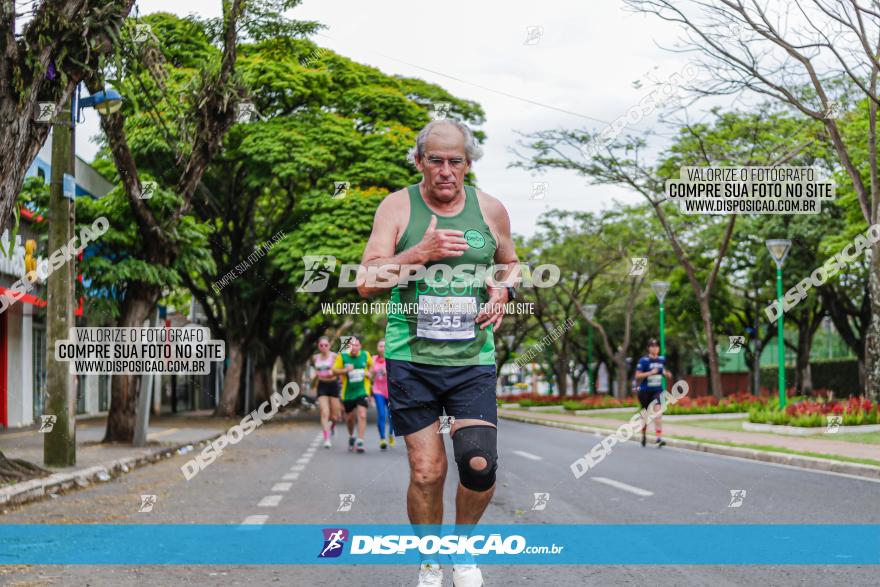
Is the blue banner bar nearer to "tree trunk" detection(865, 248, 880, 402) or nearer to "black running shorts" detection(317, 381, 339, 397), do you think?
"black running shorts" detection(317, 381, 339, 397)

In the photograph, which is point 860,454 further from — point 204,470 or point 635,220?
point 635,220

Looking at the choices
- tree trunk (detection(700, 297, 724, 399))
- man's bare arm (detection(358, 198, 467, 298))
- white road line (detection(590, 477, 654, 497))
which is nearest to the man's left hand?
man's bare arm (detection(358, 198, 467, 298))

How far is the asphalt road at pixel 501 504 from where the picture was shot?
18.4 ft

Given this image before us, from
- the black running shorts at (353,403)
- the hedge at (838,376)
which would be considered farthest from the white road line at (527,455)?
the hedge at (838,376)

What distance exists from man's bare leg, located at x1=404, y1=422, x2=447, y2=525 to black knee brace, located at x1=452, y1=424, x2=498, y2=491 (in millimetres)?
86

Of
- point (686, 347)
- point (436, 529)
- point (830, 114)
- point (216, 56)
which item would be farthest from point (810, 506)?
point (686, 347)

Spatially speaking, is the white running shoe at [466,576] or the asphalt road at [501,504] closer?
the white running shoe at [466,576]

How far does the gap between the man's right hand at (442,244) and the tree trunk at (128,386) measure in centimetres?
1359

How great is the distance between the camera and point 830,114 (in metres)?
19.6

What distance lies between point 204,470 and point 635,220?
29756 mm

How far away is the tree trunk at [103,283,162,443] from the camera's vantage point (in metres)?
17.0

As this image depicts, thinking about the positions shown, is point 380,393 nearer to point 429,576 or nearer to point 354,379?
point 354,379

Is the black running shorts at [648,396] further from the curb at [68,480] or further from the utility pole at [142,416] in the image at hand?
the utility pole at [142,416]

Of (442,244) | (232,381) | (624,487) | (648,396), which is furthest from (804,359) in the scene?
(442,244)
